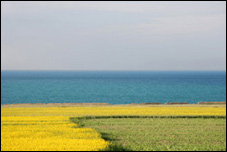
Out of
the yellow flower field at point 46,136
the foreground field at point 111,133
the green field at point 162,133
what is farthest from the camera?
the green field at point 162,133

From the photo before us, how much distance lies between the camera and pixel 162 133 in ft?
83.4

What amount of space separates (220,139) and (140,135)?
16.2 ft

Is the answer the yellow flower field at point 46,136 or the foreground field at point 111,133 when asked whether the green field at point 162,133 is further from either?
the yellow flower field at point 46,136

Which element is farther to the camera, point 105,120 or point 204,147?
point 105,120

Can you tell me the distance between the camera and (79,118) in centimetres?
3253

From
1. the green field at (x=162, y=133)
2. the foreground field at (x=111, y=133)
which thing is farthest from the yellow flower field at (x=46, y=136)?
the green field at (x=162, y=133)

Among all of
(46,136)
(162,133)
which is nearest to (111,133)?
(162,133)

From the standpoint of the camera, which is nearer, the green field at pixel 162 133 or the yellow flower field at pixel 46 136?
the yellow flower field at pixel 46 136

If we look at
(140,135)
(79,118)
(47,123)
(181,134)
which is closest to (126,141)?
(140,135)

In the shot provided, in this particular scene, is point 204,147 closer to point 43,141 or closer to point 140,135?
point 140,135

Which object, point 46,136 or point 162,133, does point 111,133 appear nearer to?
point 162,133

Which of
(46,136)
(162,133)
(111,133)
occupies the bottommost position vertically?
(46,136)

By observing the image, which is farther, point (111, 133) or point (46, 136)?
point (111, 133)

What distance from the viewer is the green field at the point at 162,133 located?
21.4 meters
